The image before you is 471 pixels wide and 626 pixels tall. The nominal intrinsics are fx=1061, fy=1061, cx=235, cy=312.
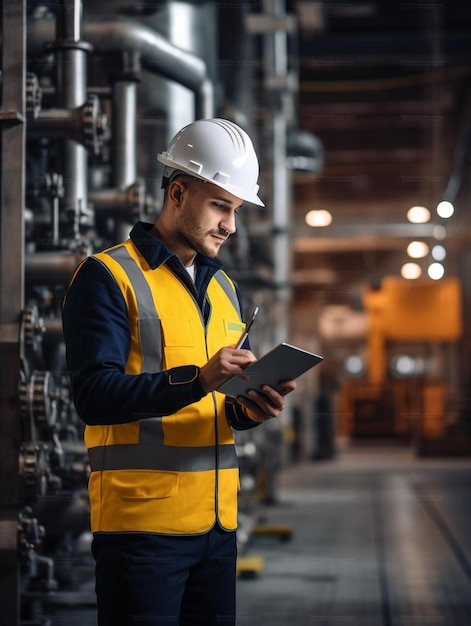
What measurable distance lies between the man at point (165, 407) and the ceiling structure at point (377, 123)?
188 inches

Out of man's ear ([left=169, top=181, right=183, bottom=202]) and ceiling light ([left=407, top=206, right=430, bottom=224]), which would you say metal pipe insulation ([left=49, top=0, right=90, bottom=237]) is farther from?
ceiling light ([left=407, top=206, right=430, bottom=224])

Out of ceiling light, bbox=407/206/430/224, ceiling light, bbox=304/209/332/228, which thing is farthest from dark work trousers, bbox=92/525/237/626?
ceiling light, bbox=304/209/332/228

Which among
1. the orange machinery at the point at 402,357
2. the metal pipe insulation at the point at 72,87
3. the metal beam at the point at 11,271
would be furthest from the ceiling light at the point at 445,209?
the metal beam at the point at 11,271

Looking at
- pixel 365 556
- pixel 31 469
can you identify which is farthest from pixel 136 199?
pixel 365 556

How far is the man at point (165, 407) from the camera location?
1.96 meters

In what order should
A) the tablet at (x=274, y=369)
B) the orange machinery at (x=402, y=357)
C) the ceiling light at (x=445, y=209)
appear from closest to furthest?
the tablet at (x=274, y=369) < the ceiling light at (x=445, y=209) < the orange machinery at (x=402, y=357)

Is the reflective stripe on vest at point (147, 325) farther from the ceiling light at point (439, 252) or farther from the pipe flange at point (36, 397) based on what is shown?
the ceiling light at point (439, 252)

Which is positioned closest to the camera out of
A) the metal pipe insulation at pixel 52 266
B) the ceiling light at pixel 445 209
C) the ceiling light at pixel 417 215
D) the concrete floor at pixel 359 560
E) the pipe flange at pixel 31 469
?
the pipe flange at pixel 31 469

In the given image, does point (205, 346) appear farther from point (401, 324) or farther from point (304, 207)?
point (304, 207)

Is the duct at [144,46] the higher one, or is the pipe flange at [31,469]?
the duct at [144,46]

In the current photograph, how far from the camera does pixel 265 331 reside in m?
8.84

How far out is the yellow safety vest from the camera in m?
2.03

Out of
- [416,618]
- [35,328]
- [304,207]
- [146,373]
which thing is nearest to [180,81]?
[35,328]

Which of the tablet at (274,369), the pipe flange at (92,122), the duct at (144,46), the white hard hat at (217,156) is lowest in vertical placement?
the tablet at (274,369)
